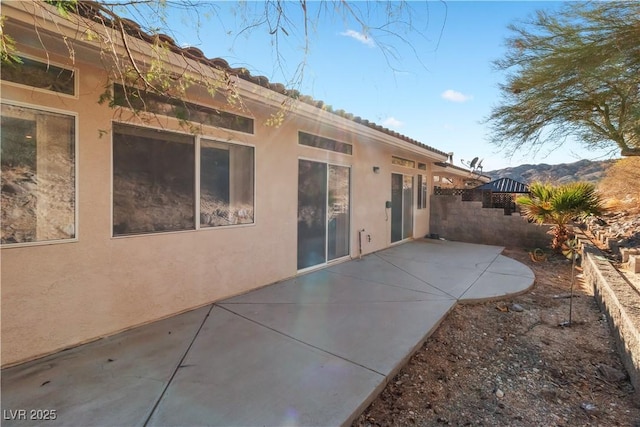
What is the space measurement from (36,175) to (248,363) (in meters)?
3.14

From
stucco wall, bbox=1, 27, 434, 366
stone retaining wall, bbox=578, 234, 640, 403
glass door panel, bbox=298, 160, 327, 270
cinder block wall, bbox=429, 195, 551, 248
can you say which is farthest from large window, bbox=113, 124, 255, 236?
cinder block wall, bbox=429, 195, 551, 248

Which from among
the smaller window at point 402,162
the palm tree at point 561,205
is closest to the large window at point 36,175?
the smaller window at point 402,162

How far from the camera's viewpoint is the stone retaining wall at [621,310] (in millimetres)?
3238

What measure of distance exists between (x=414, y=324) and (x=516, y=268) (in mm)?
4879

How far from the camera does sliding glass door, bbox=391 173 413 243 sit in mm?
10619

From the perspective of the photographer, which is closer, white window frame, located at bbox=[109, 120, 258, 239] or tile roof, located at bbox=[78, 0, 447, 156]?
tile roof, located at bbox=[78, 0, 447, 156]

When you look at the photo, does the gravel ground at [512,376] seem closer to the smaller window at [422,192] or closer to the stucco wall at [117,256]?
the stucco wall at [117,256]

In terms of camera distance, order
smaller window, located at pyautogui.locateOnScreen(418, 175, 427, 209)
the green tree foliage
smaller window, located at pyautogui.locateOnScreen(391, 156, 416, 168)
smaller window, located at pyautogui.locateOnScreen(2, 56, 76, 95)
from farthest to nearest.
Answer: smaller window, located at pyautogui.locateOnScreen(418, 175, 427, 209)
smaller window, located at pyautogui.locateOnScreen(391, 156, 416, 168)
the green tree foliage
smaller window, located at pyautogui.locateOnScreen(2, 56, 76, 95)

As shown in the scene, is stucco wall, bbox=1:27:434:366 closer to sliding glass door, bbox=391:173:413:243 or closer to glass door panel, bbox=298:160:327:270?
glass door panel, bbox=298:160:327:270

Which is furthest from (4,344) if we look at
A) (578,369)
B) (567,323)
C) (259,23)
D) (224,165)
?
(567,323)

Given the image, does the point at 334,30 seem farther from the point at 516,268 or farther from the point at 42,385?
the point at 516,268

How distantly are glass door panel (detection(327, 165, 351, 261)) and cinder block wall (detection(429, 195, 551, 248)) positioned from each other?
6177 millimetres

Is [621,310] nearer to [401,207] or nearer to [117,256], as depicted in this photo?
[117,256]

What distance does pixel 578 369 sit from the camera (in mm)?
3568
